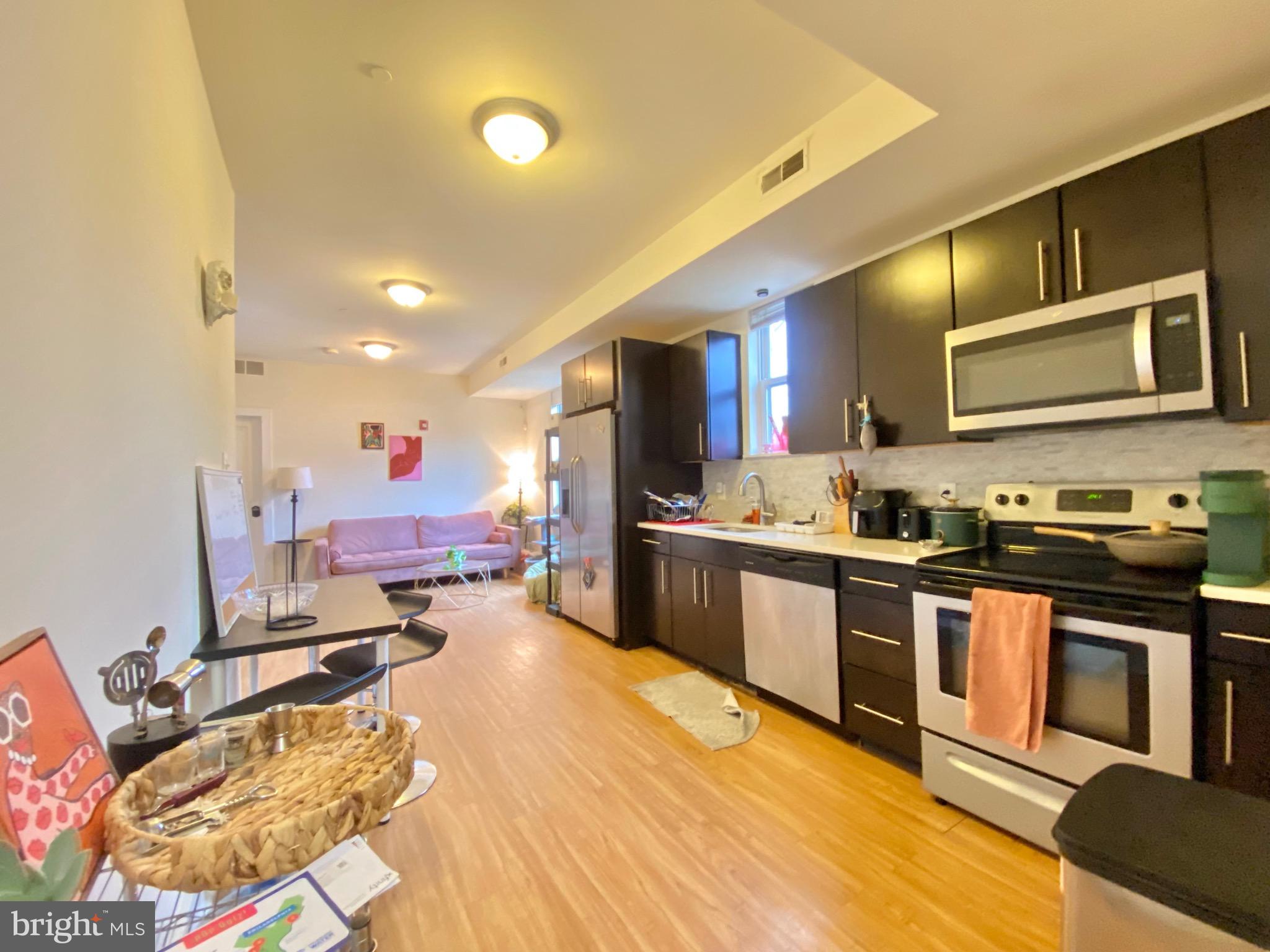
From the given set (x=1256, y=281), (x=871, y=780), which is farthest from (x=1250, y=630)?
(x=871, y=780)

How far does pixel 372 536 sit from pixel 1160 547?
6592 mm

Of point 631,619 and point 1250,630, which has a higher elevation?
point 1250,630

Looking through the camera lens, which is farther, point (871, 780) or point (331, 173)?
point (331, 173)

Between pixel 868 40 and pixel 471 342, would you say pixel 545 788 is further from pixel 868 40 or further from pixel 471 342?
pixel 471 342

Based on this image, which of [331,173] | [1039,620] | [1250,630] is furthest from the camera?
[331,173]

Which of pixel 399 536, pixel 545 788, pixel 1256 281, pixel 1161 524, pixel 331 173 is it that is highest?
pixel 331 173

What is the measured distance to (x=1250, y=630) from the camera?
4.32ft

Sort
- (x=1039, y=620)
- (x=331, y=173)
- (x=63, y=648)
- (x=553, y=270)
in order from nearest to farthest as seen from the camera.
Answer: (x=63, y=648), (x=1039, y=620), (x=331, y=173), (x=553, y=270)

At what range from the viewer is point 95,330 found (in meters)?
0.87

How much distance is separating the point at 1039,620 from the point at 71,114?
252 centimetres

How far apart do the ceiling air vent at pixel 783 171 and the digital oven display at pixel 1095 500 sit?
1.70 metres

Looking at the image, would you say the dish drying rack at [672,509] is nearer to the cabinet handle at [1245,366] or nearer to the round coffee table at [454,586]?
the round coffee table at [454,586]

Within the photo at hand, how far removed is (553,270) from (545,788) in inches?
121

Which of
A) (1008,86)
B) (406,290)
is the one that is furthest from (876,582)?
(406,290)
